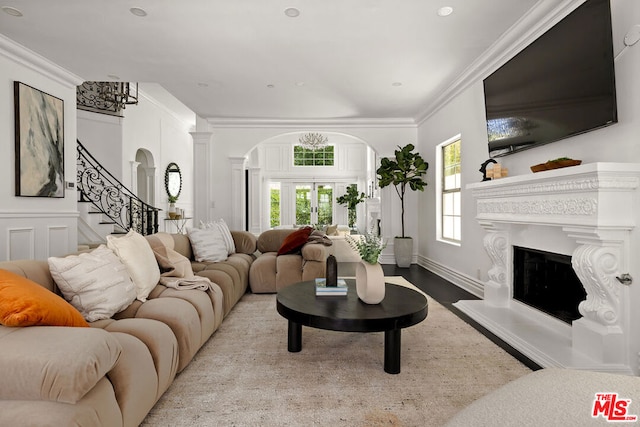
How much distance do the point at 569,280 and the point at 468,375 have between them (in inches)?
51.4

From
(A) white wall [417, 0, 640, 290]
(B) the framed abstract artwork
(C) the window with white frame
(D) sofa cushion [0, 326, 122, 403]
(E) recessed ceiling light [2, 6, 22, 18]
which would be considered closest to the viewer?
(D) sofa cushion [0, 326, 122, 403]

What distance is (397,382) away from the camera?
2100 mm

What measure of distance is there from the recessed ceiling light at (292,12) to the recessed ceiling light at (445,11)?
120 centimetres

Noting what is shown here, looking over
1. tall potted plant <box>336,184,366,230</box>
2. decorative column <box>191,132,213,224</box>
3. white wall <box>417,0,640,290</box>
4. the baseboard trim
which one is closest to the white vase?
white wall <box>417,0,640,290</box>

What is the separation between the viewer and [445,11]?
9.78 ft

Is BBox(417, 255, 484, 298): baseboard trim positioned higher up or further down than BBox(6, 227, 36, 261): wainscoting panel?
further down

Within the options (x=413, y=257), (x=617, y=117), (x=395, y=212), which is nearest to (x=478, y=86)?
(x=617, y=117)

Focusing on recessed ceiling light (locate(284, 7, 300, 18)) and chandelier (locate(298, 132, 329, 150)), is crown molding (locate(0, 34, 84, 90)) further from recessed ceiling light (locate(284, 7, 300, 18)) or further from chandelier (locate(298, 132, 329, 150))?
chandelier (locate(298, 132, 329, 150))

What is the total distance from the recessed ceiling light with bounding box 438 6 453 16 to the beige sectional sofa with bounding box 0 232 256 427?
3.02 m

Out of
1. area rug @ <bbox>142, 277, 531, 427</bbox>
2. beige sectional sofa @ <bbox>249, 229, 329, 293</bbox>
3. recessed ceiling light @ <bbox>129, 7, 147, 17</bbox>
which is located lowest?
area rug @ <bbox>142, 277, 531, 427</bbox>

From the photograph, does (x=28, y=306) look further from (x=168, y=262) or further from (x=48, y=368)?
(x=168, y=262)

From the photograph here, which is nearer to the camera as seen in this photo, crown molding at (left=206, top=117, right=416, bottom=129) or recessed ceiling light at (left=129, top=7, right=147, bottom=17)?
recessed ceiling light at (left=129, top=7, right=147, bottom=17)

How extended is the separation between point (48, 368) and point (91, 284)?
2.99 feet

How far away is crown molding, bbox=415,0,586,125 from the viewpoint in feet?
9.17
